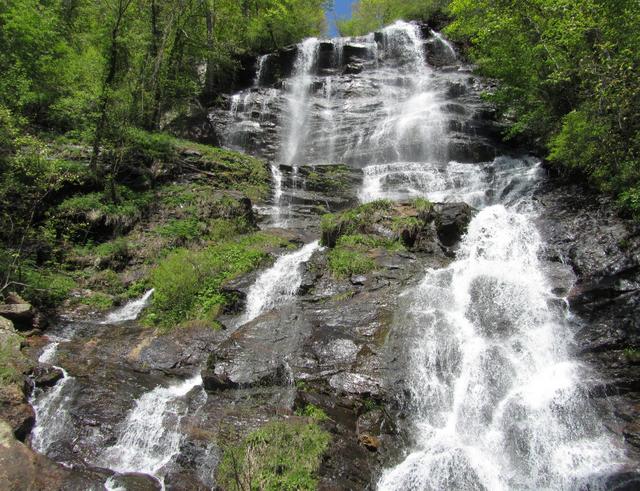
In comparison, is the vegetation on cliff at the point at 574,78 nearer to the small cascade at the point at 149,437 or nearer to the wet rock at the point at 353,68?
the wet rock at the point at 353,68

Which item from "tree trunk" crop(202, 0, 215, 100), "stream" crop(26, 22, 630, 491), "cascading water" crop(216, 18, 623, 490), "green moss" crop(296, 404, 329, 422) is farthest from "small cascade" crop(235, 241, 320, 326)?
"tree trunk" crop(202, 0, 215, 100)

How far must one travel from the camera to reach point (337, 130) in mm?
24203

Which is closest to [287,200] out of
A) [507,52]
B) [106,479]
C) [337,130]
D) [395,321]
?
[337,130]

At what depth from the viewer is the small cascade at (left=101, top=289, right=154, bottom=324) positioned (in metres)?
12.1

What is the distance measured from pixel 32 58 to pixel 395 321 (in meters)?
18.5

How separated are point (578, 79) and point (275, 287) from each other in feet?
44.1

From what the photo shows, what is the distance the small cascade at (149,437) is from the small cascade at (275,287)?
3065 millimetres

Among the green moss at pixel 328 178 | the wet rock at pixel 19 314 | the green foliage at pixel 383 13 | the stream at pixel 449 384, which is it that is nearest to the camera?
the stream at pixel 449 384

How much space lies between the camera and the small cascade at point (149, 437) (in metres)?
7.28

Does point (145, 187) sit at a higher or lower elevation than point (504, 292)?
higher

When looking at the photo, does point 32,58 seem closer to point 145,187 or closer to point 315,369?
point 145,187

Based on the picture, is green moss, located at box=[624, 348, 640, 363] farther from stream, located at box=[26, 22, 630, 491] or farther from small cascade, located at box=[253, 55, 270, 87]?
small cascade, located at box=[253, 55, 270, 87]

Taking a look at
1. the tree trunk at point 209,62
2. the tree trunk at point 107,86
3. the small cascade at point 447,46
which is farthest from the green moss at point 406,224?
the small cascade at point 447,46

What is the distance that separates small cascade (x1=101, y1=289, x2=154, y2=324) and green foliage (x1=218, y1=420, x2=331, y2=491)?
662cm
